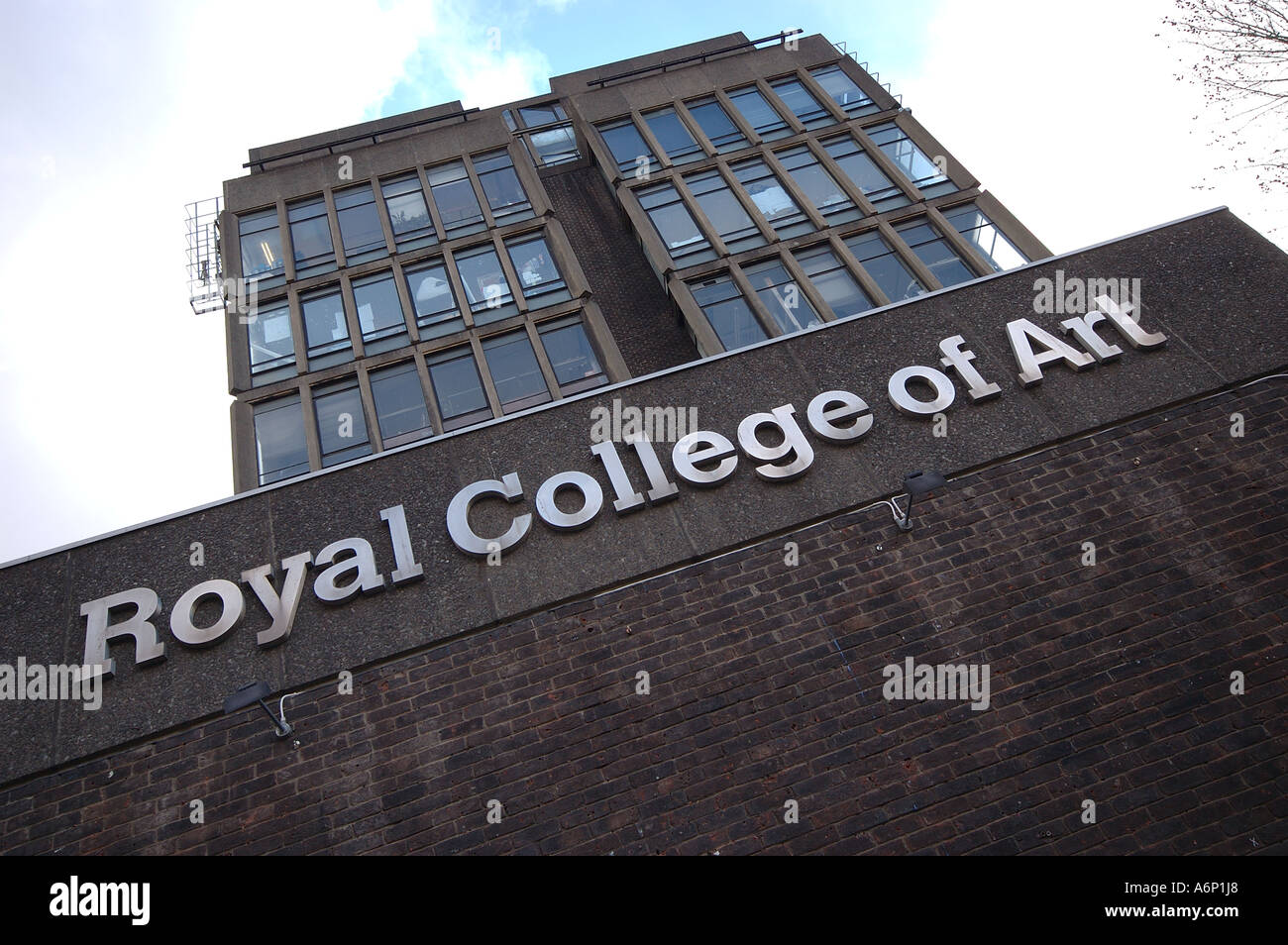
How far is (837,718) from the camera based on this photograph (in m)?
9.90

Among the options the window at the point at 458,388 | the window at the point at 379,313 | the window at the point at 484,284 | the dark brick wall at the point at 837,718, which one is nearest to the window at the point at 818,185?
the window at the point at 484,284

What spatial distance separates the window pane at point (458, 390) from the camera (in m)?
19.4

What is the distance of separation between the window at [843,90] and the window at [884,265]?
16.2ft

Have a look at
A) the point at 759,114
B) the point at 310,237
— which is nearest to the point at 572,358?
the point at 310,237

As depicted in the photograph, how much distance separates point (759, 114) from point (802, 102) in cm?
136

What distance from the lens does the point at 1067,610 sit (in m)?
10.5

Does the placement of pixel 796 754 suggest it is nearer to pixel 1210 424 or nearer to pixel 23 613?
pixel 1210 424

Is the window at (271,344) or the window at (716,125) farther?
the window at (716,125)

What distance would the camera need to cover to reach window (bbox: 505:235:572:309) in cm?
2125

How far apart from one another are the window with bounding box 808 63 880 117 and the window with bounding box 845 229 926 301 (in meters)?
4.93

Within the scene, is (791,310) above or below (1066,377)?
above

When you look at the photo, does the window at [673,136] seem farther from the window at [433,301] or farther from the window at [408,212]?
the window at [433,301]

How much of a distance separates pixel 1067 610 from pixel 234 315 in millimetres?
19365
